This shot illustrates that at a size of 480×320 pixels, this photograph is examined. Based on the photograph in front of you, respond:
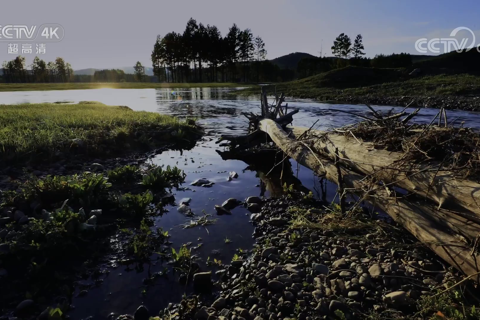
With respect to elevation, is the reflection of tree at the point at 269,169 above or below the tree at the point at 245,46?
below

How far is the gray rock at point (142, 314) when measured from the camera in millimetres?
3445

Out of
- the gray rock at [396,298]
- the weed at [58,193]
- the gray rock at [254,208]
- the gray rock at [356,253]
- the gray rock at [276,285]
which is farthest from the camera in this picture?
Result: the gray rock at [254,208]

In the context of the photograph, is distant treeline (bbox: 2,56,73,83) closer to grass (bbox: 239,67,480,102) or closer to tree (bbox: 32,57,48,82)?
tree (bbox: 32,57,48,82)

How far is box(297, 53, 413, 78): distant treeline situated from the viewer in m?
71.4

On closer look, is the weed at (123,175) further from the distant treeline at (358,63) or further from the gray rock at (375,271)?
the distant treeline at (358,63)

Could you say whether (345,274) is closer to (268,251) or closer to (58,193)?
(268,251)

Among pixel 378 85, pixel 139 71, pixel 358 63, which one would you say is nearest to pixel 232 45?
pixel 358 63

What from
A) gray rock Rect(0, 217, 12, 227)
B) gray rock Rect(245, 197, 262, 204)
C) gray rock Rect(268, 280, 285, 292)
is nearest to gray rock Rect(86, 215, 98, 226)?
gray rock Rect(0, 217, 12, 227)

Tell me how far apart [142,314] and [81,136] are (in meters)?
8.05

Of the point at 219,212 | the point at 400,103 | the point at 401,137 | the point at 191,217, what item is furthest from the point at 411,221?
the point at 400,103

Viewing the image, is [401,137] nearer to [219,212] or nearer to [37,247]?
[219,212]

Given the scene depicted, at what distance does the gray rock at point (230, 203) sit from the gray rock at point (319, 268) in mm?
2676

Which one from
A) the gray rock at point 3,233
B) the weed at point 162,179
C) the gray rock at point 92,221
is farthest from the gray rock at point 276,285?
the weed at point 162,179

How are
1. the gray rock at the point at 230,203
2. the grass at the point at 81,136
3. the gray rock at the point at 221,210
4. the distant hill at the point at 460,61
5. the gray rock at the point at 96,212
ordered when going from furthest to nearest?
the distant hill at the point at 460,61, the grass at the point at 81,136, the gray rock at the point at 230,203, the gray rock at the point at 221,210, the gray rock at the point at 96,212
